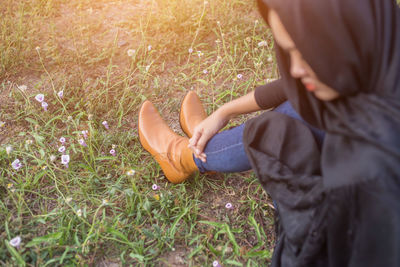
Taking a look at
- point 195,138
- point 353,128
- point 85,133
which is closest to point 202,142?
point 195,138

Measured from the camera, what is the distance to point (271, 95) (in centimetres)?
151

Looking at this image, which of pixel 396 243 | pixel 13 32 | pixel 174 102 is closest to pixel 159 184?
pixel 174 102

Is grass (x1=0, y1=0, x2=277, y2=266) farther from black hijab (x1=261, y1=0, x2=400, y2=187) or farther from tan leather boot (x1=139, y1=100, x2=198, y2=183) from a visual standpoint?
black hijab (x1=261, y1=0, x2=400, y2=187)

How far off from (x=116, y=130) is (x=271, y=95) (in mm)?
966

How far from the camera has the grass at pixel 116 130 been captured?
5.24ft

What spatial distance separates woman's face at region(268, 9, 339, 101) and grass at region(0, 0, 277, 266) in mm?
804

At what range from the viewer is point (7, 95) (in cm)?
229

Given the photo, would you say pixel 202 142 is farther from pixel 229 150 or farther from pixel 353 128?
pixel 353 128

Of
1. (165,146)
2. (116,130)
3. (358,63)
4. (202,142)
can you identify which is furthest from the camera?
(116,130)

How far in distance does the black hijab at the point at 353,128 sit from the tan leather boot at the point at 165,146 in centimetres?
72

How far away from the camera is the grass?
160 cm

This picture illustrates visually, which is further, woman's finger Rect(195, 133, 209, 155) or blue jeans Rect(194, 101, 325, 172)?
woman's finger Rect(195, 133, 209, 155)

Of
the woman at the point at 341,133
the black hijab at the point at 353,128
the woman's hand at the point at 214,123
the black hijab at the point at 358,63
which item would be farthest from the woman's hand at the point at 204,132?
the black hijab at the point at 358,63

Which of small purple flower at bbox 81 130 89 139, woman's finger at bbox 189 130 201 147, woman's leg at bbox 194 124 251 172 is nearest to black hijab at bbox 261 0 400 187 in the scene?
woman's leg at bbox 194 124 251 172
